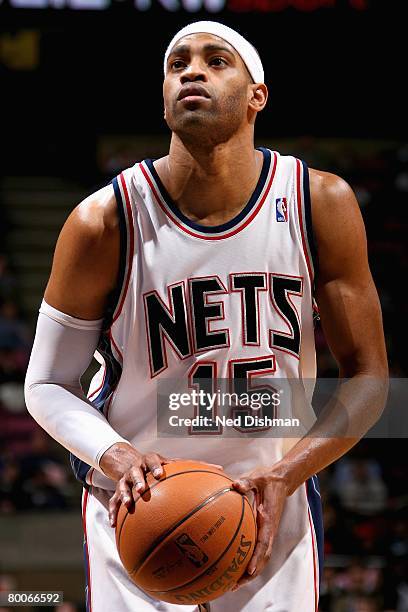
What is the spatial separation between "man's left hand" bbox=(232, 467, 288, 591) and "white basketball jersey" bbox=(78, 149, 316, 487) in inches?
9.4

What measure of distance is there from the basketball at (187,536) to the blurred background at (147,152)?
4.04 metres

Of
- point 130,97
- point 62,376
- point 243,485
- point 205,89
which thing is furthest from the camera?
point 130,97

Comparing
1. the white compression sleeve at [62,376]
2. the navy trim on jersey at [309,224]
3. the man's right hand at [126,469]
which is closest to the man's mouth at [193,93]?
the navy trim on jersey at [309,224]

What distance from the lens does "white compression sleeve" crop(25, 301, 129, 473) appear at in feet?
9.48

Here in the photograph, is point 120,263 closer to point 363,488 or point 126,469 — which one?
point 126,469

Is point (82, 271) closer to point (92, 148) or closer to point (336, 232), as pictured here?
point (336, 232)

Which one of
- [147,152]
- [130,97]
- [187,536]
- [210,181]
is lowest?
[187,536]

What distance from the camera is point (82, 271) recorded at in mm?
2928

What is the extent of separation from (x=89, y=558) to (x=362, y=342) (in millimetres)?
1010

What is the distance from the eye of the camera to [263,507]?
8.74ft

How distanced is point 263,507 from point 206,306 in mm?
601

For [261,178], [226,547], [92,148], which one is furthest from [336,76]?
[226,547]

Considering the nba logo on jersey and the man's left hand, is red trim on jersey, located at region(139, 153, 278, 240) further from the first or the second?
the man's left hand

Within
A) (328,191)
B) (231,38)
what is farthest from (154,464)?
(231,38)
